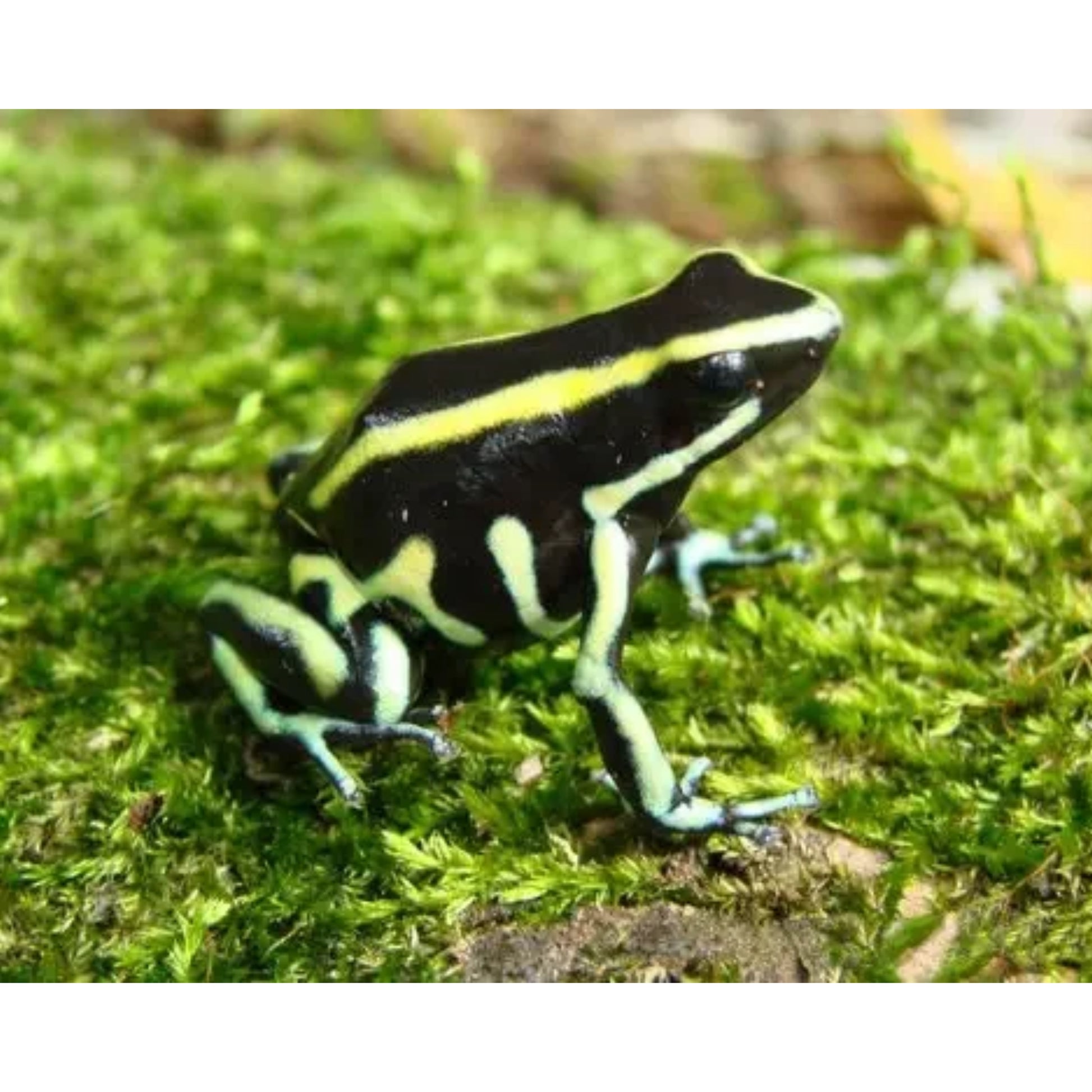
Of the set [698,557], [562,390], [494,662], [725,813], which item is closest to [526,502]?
[562,390]

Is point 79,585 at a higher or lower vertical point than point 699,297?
lower

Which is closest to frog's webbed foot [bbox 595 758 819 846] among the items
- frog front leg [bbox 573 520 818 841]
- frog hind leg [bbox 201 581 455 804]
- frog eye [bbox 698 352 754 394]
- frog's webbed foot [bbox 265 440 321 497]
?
frog front leg [bbox 573 520 818 841]

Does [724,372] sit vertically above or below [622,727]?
above

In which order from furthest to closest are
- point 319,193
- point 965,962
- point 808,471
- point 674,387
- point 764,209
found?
point 764,209, point 319,193, point 808,471, point 674,387, point 965,962

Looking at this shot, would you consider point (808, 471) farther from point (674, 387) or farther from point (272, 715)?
point (272, 715)

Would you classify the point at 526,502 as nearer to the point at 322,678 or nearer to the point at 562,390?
the point at 562,390

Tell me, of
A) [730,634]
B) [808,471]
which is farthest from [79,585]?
[808,471]
